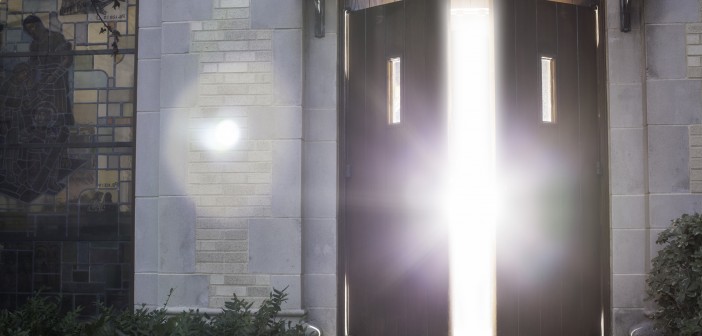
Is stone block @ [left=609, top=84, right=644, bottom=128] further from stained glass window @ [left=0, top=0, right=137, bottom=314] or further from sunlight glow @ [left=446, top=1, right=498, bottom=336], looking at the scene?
stained glass window @ [left=0, top=0, right=137, bottom=314]

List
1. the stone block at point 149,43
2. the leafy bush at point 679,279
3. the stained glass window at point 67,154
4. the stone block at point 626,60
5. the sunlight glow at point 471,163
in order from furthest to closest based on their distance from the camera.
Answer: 1. the sunlight glow at point 471,163
2. the stained glass window at point 67,154
3. the stone block at point 149,43
4. the stone block at point 626,60
5. the leafy bush at point 679,279

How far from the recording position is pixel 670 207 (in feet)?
19.6

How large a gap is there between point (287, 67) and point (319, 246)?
1513mm

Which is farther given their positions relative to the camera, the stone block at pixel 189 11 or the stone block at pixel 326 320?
the stone block at pixel 189 11

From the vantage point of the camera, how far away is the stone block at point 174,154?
20.8 feet

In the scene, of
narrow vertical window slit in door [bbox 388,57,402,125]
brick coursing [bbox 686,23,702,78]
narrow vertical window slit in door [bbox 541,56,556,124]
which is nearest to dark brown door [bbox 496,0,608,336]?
narrow vertical window slit in door [bbox 541,56,556,124]

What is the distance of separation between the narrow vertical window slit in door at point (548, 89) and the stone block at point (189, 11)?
113 inches

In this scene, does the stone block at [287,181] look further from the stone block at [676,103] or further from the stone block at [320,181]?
the stone block at [676,103]

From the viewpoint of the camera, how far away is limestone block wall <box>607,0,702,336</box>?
6.00 meters

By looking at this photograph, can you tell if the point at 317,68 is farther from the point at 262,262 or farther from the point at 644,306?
the point at 644,306

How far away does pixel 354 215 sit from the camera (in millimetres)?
6461

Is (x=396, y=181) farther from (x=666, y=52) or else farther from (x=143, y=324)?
(x=143, y=324)

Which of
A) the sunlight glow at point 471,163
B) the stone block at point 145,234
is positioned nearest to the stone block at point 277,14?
the stone block at point 145,234

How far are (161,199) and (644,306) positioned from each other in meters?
4.02
